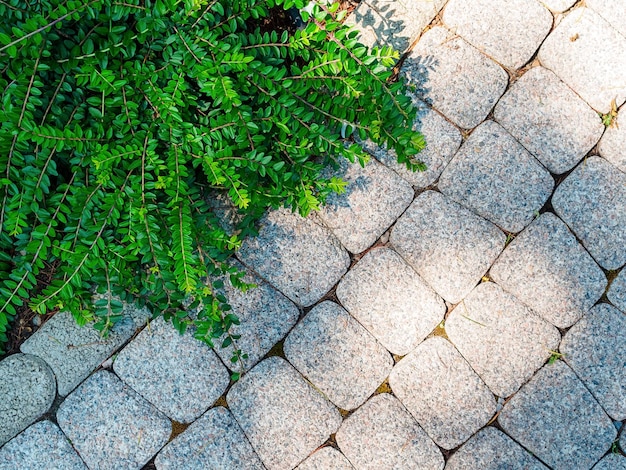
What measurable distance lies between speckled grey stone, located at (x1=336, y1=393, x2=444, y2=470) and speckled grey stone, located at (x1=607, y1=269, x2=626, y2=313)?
0.86m

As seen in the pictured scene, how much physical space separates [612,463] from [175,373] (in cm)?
164

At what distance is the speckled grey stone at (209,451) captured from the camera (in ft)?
Answer: 6.98

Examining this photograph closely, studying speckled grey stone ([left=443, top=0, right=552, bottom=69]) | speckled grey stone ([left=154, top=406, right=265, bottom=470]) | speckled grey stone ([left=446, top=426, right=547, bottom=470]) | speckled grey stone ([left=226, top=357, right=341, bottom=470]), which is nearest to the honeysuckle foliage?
speckled grey stone ([left=226, top=357, right=341, bottom=470])

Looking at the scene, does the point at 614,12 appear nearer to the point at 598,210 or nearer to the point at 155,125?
the point at 598,210

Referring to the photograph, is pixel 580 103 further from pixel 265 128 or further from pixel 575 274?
pixel 265 128

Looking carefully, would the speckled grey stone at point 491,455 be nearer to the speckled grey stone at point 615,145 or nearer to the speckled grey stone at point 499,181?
the speckled grey stone at point 499,181

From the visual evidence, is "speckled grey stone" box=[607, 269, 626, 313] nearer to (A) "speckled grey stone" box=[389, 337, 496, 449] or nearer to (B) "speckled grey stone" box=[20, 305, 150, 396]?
(A) "speckled grey stone" box=[389, 337, 496, 449]

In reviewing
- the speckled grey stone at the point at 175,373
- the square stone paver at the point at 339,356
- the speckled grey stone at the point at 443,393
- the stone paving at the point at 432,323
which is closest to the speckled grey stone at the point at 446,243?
the stone paving at the point at 432,323

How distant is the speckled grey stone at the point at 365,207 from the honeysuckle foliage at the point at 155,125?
10.7 inches

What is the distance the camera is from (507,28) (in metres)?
2.18

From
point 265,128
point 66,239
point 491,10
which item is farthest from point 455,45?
point 66,239

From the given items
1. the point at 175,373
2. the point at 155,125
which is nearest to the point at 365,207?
the point at 155,125

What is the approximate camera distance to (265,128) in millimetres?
1795

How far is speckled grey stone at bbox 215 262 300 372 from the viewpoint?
7.04ft
